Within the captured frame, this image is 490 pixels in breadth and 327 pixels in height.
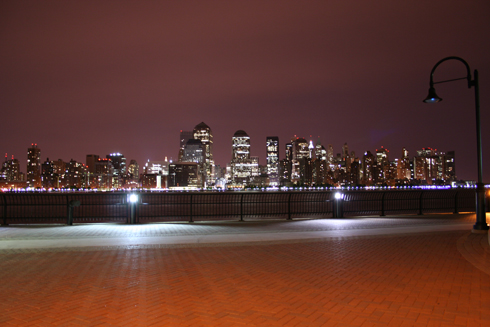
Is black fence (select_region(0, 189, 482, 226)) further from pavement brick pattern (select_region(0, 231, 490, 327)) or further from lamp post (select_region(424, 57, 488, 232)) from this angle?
pavement brick pattern (select_region(0, 231, 490, 327))

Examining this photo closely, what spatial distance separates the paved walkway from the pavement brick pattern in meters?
0.02

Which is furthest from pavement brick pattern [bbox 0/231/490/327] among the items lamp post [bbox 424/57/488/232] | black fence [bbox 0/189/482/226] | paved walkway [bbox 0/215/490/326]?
black fence [bbox 0/189/482/226]

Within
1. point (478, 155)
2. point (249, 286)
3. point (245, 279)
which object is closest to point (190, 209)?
point (245, 279)

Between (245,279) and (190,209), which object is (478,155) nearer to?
(245,279)

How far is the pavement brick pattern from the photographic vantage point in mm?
5469

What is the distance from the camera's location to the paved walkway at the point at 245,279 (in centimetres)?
553

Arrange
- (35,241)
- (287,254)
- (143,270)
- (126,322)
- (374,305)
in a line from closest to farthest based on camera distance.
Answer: (126,322) < (374,305) < (143,270) < (287,254) < (35,241)

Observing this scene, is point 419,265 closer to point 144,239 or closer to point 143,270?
point 143,270

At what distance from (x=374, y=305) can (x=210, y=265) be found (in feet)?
14.0

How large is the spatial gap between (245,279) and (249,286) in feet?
1.66

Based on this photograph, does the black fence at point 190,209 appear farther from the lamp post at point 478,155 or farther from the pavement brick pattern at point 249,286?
the pavement brick pattern at point 249,286

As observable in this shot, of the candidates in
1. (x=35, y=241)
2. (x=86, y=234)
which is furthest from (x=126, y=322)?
(x=86, y=234)

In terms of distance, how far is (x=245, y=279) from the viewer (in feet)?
24.7

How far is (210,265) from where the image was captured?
348 inches
